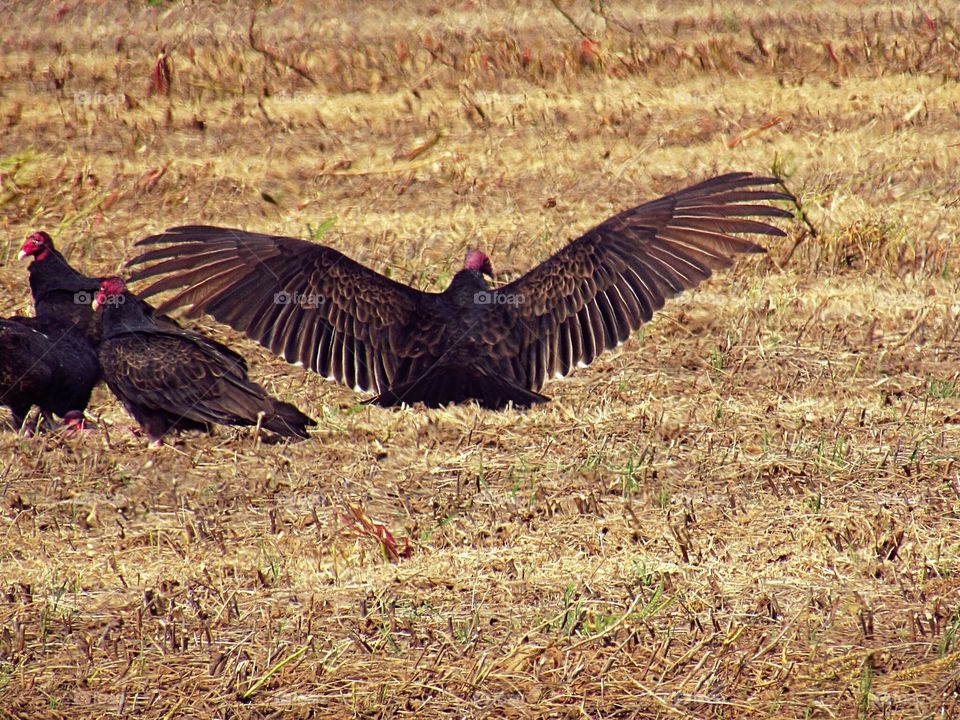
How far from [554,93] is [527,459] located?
16.9ft

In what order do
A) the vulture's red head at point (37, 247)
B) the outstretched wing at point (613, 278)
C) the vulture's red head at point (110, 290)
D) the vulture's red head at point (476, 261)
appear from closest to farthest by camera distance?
the outstretched wing at point (613, 278) → the vulture's red head at point (110, 290) → the vulture's red head at point (476, 261) → the vulture's red head at point (37, 247)

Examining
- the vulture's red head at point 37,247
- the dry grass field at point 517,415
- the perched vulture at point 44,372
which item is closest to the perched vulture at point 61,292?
the vulture's red head at point 37,247

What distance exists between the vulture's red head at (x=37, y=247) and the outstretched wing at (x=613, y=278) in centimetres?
216

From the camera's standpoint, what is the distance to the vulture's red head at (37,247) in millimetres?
5758

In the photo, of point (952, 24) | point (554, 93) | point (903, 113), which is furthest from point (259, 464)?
point (952, 24)

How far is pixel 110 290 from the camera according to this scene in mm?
5250

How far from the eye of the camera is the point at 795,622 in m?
3.41

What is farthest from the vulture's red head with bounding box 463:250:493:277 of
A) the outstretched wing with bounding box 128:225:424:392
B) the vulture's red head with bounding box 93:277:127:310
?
the vulture's red head with bounding box 93:277:127:310

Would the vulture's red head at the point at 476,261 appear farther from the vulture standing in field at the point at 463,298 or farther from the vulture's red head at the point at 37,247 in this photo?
the vulture's red head at the point at 37,247

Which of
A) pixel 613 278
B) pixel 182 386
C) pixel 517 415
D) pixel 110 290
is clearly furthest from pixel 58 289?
pixel 613 278

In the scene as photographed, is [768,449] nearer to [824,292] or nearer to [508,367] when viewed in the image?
[508,367]

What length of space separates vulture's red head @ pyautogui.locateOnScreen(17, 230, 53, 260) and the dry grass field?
79cm

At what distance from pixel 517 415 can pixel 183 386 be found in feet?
4.41

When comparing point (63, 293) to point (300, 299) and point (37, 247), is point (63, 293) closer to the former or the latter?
point (37, 247)
